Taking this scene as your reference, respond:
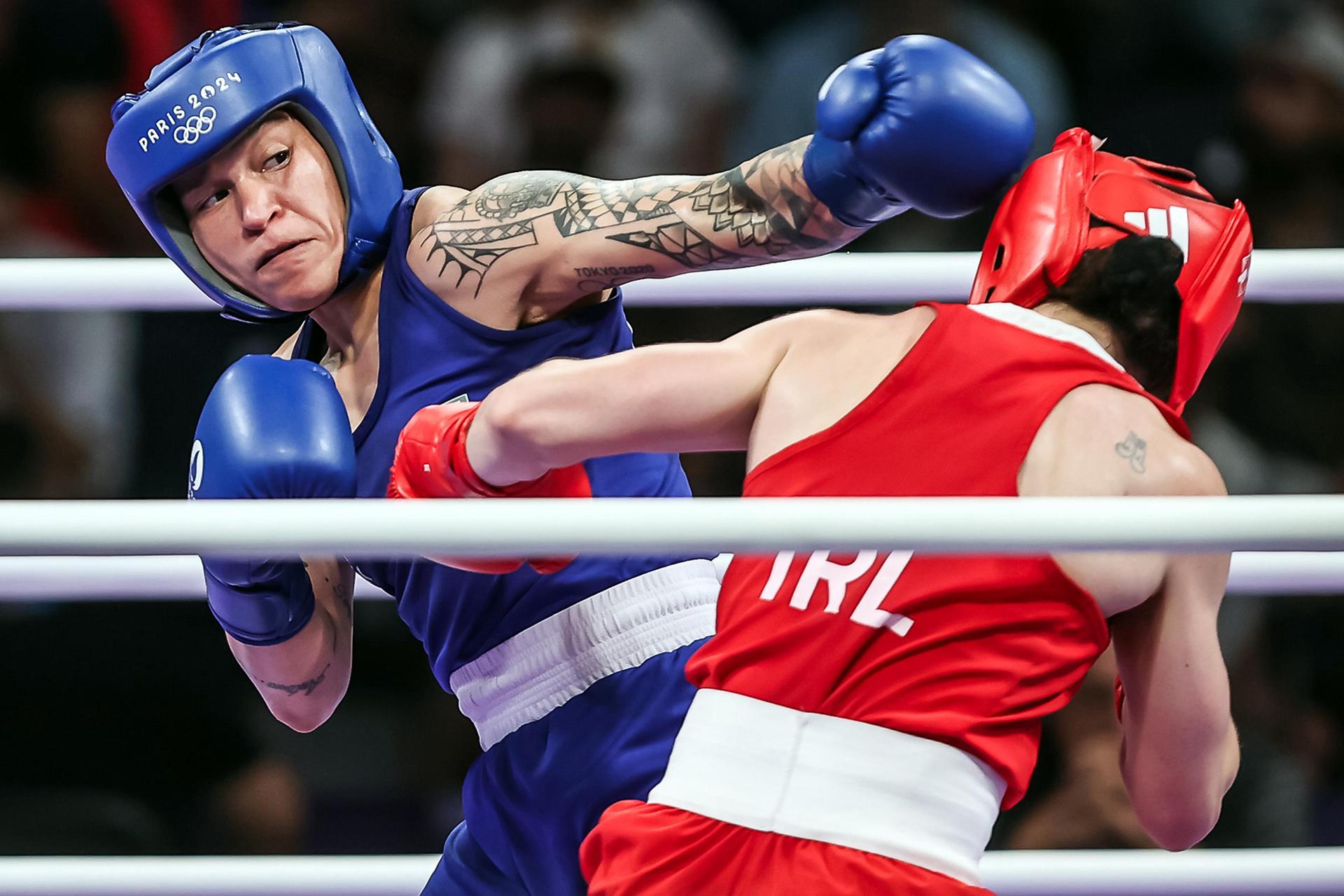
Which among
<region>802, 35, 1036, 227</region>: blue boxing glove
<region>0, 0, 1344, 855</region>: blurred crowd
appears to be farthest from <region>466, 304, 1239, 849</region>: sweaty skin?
<region>0, 0, 1344, 855</region>: blurred crowd

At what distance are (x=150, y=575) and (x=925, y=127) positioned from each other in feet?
3.06

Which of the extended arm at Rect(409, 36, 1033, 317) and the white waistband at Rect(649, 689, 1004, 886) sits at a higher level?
the extended arm at Rect(409, 36, 1033, 317)

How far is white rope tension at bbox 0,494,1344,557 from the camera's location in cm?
97

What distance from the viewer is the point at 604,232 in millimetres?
1530

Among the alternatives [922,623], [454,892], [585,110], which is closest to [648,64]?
[585,110]

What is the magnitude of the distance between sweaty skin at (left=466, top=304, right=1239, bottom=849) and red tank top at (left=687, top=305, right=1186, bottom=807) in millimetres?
21

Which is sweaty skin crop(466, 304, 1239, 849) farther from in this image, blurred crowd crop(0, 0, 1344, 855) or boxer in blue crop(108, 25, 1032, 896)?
blurred crowd crop(0, 0, 1344, 855)

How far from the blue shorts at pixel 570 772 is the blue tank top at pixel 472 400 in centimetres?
10

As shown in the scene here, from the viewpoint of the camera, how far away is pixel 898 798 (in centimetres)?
121

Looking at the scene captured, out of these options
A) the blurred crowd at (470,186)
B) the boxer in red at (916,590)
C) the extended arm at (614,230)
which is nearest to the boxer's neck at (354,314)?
the extended arm at (614,230)

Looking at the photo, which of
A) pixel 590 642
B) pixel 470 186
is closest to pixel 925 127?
pixel 590 642

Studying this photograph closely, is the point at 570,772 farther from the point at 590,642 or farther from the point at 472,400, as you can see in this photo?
the point at 472,400

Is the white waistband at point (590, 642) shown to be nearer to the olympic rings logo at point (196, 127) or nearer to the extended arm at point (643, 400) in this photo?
the extended arm at point (643, 400)

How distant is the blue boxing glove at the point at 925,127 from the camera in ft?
4.40
